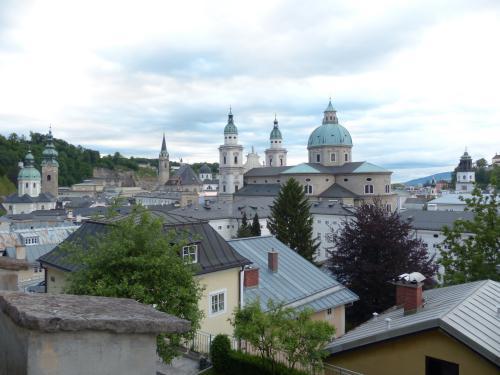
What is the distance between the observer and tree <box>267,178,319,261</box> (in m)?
42.9

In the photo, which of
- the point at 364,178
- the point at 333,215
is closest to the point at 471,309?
the point at 333,215

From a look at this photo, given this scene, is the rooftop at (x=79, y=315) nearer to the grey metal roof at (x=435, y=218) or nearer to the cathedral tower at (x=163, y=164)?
the grey metal roof at (x=435, y=218)

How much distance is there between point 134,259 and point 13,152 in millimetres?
154184

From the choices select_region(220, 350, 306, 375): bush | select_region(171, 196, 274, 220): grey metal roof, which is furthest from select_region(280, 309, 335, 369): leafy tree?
select_region(171, 196, 274, 220): grey metal roof

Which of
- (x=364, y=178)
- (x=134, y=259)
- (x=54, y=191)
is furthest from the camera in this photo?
(x=54, y=191)

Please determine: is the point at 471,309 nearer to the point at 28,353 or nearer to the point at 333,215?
the point at 28,353

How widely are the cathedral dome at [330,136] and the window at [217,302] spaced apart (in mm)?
77221

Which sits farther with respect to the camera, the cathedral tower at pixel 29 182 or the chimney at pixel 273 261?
the cathedral tower at pixel 29 182

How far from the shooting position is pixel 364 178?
79.6 metres

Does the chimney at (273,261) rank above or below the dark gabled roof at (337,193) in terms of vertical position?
below

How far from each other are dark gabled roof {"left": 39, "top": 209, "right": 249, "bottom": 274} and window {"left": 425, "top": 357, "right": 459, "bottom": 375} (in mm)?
7858

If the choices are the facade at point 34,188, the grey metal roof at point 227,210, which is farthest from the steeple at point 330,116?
the facade at point 34,188

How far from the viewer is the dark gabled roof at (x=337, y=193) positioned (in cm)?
7731

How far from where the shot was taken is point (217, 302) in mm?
15766
